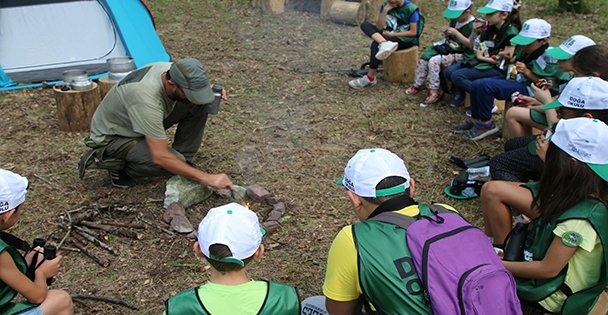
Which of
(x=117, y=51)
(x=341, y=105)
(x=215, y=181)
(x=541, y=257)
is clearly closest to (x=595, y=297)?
(x=541, y=257)

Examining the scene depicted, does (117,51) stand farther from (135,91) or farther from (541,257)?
(541,257)

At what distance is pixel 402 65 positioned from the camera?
21.6 feet

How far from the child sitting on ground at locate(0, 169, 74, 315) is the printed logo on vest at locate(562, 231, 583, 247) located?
87.1 inches

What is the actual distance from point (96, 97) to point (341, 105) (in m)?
2.43

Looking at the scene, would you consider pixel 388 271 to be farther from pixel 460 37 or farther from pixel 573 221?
pixel 460 37

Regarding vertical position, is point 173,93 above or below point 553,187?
below

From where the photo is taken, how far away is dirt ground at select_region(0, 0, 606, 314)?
3531 millimetres

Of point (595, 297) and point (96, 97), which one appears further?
point (96, 97)

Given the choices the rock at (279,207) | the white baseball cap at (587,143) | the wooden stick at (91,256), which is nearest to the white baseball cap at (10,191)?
the wooden stick at (91,256)

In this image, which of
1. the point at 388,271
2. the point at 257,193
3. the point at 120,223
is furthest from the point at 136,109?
the point at 388,271

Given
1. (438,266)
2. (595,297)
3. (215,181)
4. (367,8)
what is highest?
(438,266)

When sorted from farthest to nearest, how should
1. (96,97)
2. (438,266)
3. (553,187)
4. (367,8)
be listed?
(367,8) < (96,97) < (553,187) < (438,266)

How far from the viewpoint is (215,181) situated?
3863 mm

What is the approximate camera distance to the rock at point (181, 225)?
3830 millimetres
